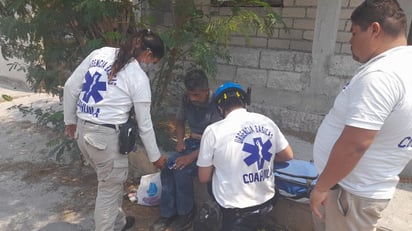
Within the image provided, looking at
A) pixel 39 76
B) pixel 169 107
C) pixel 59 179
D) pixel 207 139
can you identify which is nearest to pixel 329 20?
pixel 169 107

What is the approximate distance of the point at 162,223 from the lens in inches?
111

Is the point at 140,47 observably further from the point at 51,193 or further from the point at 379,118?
the point at 51,193

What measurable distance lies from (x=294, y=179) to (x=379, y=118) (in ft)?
3.90

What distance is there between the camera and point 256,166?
2.15 metres

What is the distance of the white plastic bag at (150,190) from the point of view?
3033mm

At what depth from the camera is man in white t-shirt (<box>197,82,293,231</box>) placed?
2097 millimetres

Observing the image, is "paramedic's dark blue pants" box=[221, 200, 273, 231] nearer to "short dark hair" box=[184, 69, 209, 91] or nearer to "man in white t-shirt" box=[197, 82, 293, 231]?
"man in white t-shirt" box=[197, 82, 293, 231]

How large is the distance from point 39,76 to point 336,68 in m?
3.54

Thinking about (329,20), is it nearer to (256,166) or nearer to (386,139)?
(256,166)

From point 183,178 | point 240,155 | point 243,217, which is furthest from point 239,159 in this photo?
point 183,178

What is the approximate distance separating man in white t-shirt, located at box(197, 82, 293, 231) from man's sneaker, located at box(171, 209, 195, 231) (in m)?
0.62

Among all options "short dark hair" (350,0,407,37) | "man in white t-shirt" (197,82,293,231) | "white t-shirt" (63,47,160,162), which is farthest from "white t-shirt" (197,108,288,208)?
"short dark hair" (350,0,407,37)

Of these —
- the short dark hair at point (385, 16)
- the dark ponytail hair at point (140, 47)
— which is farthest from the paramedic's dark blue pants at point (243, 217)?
the short dark hair at point (385, 16)

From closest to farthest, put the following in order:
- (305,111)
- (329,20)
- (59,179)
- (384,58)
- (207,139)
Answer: (384,58)
(207,139)
(59,179)
(329,20)
(305,111)
